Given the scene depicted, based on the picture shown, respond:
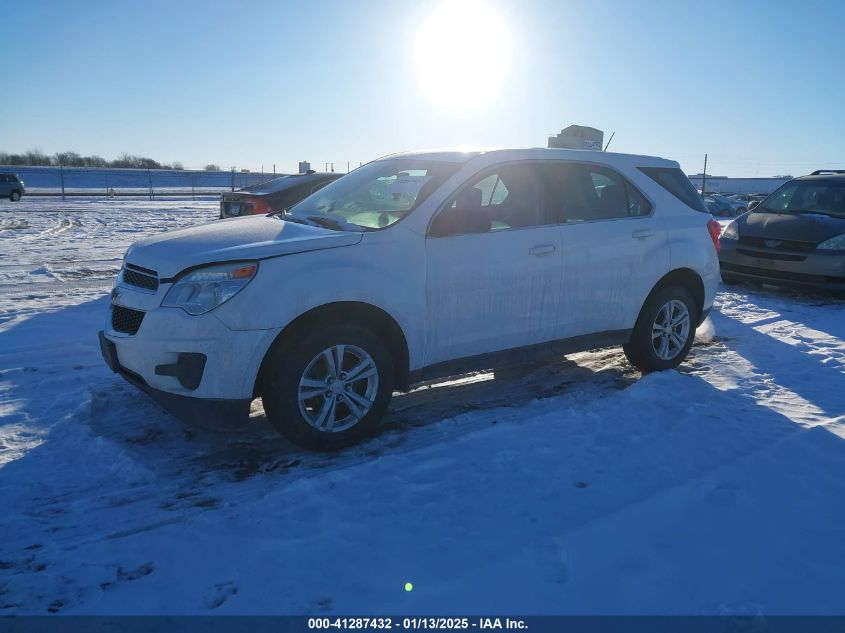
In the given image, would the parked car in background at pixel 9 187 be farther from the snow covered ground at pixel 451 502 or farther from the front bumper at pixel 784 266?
the front bumper at pixel 784 266

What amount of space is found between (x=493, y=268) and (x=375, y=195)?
3.33 feet

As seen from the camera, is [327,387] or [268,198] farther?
[268,198]

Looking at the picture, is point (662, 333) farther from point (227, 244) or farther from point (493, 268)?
point (227, 244)

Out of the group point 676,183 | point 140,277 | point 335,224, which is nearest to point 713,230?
point 676,183

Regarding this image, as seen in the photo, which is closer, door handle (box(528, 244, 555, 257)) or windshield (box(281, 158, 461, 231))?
windshield (box(281, 158, 461, 231))

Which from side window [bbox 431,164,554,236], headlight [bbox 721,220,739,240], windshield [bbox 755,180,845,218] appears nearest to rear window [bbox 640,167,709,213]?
side window [bbox 431,164,554,236]

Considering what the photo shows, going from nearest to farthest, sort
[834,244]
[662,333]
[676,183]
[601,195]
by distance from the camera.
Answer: [601,195], [662,333], [676,183], [834,244]

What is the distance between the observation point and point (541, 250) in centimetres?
440

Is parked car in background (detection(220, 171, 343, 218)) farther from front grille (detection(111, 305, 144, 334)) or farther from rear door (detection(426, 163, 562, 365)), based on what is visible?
front grille (detection(111, 305, 144, 334))

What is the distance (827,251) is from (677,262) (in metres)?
4.61

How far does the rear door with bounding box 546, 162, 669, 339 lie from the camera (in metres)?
4.63

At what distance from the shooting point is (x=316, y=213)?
451 centimetres

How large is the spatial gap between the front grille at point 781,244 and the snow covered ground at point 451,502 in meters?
3.99

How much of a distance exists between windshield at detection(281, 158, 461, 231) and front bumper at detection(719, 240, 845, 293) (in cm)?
649
